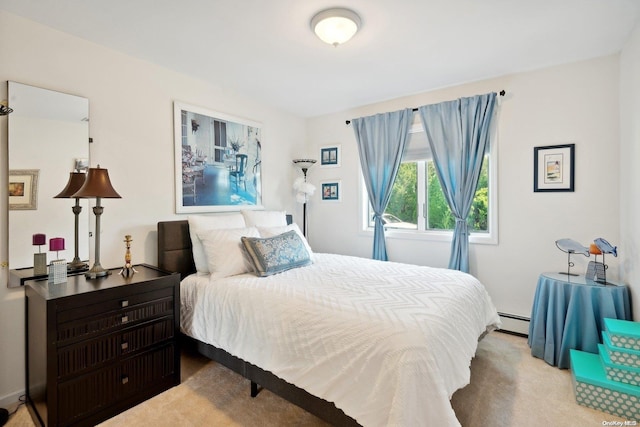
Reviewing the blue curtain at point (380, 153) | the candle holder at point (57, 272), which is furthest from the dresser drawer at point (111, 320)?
the blue curtain at point (380, 153)

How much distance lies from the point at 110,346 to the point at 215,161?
193cm

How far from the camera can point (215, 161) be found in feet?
10.6

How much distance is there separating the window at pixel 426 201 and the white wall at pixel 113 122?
2.23m

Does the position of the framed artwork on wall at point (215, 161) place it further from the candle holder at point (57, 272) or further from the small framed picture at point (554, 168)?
the small framed picture at point (554, 168)

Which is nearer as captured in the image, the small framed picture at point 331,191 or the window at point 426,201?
the window at point 426,201

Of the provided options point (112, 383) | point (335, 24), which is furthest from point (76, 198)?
point (335, 24)

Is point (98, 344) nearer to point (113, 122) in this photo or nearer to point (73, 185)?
point (73, 185)

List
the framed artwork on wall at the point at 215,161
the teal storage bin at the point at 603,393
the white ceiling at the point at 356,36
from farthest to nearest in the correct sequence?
1. the framed artwork on wall at the point at 215,161
2. the white ceiling at the point at 356,36
3. the teal storage bin at the point at 603,393

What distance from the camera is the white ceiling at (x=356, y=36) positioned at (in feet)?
6.36

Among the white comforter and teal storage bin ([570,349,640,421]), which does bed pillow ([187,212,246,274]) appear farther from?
teal storage bin ([570,349,640,421])

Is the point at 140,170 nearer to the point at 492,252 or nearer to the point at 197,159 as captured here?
the point at 197,159

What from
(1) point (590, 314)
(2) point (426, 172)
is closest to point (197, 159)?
(2) point (426, 172)

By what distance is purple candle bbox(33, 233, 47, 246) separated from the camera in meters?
2.04

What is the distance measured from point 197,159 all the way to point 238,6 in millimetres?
1541
